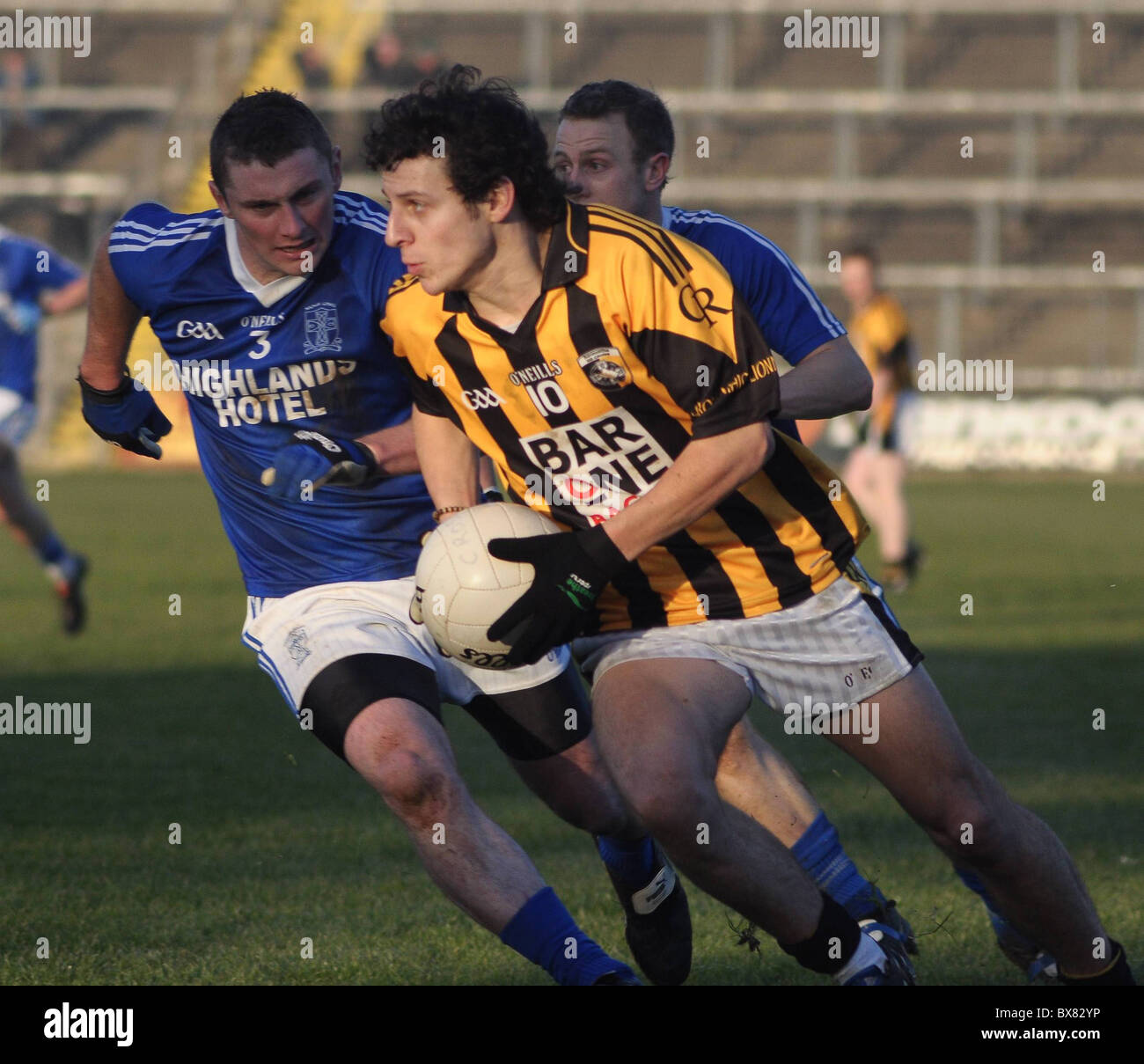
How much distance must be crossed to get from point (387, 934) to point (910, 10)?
87.0 feet

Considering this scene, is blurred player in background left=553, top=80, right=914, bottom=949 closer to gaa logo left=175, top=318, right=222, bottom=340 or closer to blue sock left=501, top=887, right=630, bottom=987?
blue sock left=501, top=887, right=630, bottom=987

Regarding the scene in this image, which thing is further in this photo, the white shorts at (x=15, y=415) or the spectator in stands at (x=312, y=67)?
the spectator in stands at (x=312, y=67)

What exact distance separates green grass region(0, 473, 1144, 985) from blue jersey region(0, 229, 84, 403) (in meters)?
1.53

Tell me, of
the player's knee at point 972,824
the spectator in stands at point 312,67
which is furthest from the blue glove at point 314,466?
the spectator in stands at point 312,67

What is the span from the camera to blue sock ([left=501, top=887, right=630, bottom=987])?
3.87m

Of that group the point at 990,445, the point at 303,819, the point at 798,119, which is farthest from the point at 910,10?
the point at 303,819

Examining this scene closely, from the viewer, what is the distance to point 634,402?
3.78m

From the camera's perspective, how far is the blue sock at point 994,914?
14.1ft

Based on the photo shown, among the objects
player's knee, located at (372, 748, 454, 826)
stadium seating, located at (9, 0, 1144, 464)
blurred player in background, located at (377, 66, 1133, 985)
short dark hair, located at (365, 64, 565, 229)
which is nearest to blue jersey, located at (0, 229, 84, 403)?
blurred player in background, located at (377, 66, 1133, 985)

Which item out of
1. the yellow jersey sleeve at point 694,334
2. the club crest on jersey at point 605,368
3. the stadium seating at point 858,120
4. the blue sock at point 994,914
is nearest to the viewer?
the yellow jersey sleeve at point 694,334

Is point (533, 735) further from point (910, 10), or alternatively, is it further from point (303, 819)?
point (910, 10)

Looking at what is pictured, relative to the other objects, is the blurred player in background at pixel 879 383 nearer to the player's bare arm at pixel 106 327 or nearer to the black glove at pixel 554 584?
the player's bare arm at pixel 106 327

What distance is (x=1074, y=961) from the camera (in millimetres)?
4074

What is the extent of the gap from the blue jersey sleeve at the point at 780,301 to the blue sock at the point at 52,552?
6.41 m
